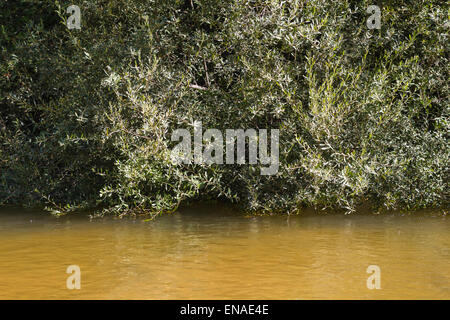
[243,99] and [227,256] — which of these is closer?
[227,256]

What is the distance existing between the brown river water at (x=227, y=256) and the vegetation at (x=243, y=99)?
0.69 metres

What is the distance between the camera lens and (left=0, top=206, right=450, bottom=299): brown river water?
786cm

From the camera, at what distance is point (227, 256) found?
9.82 metres

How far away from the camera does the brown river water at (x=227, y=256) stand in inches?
309

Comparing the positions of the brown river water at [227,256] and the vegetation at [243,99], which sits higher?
the vegetation at [243,99]

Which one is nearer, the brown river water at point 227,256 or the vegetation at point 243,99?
the brown river water at point 227,256

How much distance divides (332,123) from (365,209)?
9.53 ft

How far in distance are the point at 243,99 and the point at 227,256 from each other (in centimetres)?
435

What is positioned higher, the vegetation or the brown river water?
the vegetation

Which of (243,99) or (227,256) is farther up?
(243,99)

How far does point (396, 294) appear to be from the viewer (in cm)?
761

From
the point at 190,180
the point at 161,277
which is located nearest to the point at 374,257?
the point at 161,277

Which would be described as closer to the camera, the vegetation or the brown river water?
the brown river water

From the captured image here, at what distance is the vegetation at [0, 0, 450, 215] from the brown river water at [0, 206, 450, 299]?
69 centimetres
